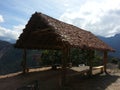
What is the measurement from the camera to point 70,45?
39.1 ft

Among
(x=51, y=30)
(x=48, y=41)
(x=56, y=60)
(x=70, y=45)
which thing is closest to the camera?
(x=70, y=45)

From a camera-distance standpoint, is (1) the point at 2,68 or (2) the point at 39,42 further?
(1) the point at 2,68

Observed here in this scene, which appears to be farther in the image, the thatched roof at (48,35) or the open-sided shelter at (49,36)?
the thatched roof at (48,35)

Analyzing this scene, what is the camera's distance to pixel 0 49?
89.9 meters

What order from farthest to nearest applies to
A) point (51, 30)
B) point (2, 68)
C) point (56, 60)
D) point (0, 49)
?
point (0, 49)
point (2, 68)
point (56, 60)
point (51, 30)

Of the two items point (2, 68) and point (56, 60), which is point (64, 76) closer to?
point (56, 60)

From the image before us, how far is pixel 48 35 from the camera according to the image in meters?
14.6

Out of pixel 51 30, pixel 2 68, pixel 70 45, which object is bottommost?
pixel 2 68

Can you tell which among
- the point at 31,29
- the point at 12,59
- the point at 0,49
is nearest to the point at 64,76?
the point at 31,29

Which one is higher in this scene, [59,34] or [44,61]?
[59,34]

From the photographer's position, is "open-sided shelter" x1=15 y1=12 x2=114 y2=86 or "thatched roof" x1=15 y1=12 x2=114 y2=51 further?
"thatched roof" x1=15 y1=12 x2=114 y2=51

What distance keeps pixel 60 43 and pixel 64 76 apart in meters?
1.82

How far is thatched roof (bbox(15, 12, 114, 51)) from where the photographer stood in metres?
12.6

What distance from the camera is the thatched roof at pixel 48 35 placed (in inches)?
498
